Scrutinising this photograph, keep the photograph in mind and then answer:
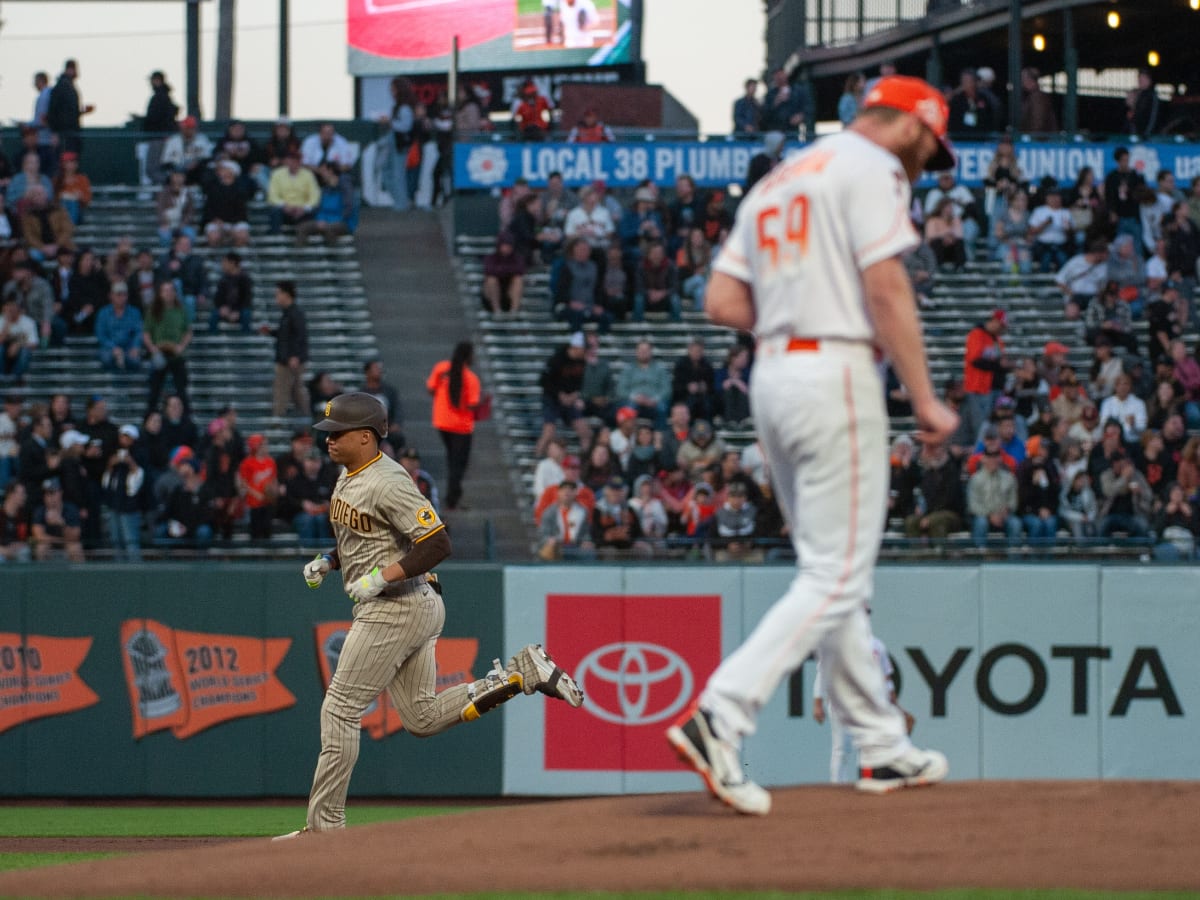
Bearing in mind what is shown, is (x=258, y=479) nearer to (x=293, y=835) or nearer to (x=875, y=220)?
(x=293, y=835)

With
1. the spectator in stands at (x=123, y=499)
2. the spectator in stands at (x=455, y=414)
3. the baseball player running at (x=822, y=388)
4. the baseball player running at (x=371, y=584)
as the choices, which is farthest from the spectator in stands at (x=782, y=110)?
Answer: the baseball player running at (x=822, y=388)

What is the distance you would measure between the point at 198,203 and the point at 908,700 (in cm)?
1466

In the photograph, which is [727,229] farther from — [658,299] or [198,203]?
[198,203]

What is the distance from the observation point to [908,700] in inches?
→ 590

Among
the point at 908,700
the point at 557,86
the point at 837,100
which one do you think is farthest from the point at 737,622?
the point at 837,100

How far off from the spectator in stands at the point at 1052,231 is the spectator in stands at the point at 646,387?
6775mm

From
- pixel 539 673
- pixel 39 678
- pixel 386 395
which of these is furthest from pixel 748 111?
pixel 539 673

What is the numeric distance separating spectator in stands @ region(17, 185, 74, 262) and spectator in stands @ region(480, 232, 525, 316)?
5321 mm

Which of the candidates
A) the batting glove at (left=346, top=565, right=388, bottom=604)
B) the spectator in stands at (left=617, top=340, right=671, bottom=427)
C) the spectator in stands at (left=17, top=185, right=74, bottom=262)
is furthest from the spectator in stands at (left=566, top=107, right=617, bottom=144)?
the batting glove at (left=346, top=565, right=388, bottom=604)

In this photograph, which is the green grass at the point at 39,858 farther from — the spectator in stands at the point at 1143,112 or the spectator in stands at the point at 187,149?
the spectator in stands at the point at 1143,112

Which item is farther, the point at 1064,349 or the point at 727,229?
the point at 727,229

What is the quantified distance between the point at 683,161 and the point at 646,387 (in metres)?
6.73

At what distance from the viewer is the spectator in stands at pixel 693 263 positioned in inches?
923

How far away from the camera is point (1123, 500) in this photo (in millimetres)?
17766
